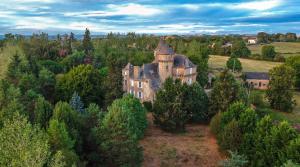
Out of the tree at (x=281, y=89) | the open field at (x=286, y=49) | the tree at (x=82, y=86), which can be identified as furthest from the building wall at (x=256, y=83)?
the open field at (x=286, y=49)

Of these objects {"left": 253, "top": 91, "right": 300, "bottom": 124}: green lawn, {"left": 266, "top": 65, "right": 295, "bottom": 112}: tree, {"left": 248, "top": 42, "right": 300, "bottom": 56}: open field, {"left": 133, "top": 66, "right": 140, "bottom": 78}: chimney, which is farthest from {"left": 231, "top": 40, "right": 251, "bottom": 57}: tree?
{"left": 133, "top": 66, "right": 140, "bottom": 78}: chimney

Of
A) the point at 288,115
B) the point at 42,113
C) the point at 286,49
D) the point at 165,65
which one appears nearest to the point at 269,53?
the point at 286,49

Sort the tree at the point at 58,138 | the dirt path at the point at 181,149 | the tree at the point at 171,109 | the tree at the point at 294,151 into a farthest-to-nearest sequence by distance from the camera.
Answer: the tree at the point at 171,109 < the dirt path at the point at 181,149 < the tree at the point at 294,151 < the tree at the point at 58,138

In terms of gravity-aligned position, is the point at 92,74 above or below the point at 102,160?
above

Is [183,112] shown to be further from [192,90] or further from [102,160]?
[102,160]

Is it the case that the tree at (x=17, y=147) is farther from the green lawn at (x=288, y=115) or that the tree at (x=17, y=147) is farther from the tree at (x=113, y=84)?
the green lawn at (x=288, y=115)

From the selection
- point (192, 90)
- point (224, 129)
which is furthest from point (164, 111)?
point (224, 129)

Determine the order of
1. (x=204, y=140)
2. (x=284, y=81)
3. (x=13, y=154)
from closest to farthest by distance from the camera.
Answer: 1. (x=13, y=154)
2. (x=204, y=140)
3. (x=284, y=81)
